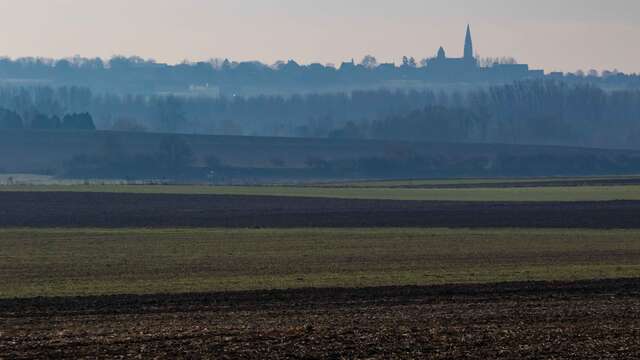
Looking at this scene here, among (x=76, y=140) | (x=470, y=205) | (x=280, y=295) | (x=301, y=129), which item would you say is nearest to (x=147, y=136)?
(x=76, y=140)

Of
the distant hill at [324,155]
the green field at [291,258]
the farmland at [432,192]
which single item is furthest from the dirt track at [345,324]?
the distant hill at [324,155]

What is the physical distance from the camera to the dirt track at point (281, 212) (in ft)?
182

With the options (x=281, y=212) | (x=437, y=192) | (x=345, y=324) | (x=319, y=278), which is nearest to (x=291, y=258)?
(x=319, y=278)

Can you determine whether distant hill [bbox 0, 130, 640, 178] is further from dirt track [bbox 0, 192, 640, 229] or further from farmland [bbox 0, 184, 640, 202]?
dirt track [bbox 0, 192, 640, 229]

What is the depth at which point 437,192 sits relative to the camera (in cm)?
7912

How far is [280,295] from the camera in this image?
31.4m

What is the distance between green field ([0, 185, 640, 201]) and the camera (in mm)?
72438

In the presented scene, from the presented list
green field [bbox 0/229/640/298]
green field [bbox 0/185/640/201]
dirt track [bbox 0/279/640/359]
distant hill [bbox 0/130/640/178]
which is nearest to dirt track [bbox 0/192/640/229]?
green field [bbox 0/229/640/298]

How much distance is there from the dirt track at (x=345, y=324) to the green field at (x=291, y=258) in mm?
2428

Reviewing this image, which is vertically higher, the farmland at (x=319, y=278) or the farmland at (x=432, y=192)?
the farmland at (x=319, y=278)

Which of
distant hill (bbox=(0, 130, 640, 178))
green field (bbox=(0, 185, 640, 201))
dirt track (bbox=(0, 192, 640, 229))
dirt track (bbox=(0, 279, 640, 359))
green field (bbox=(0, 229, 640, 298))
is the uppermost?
dirt track (bbox=(0, 279, 640, 359))

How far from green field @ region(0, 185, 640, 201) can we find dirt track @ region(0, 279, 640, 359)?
39.0 m

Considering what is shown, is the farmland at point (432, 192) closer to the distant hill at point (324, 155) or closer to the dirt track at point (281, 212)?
the dirt track at point (281, 212)

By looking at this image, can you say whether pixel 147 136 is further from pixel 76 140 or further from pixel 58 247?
pixel 58 247
